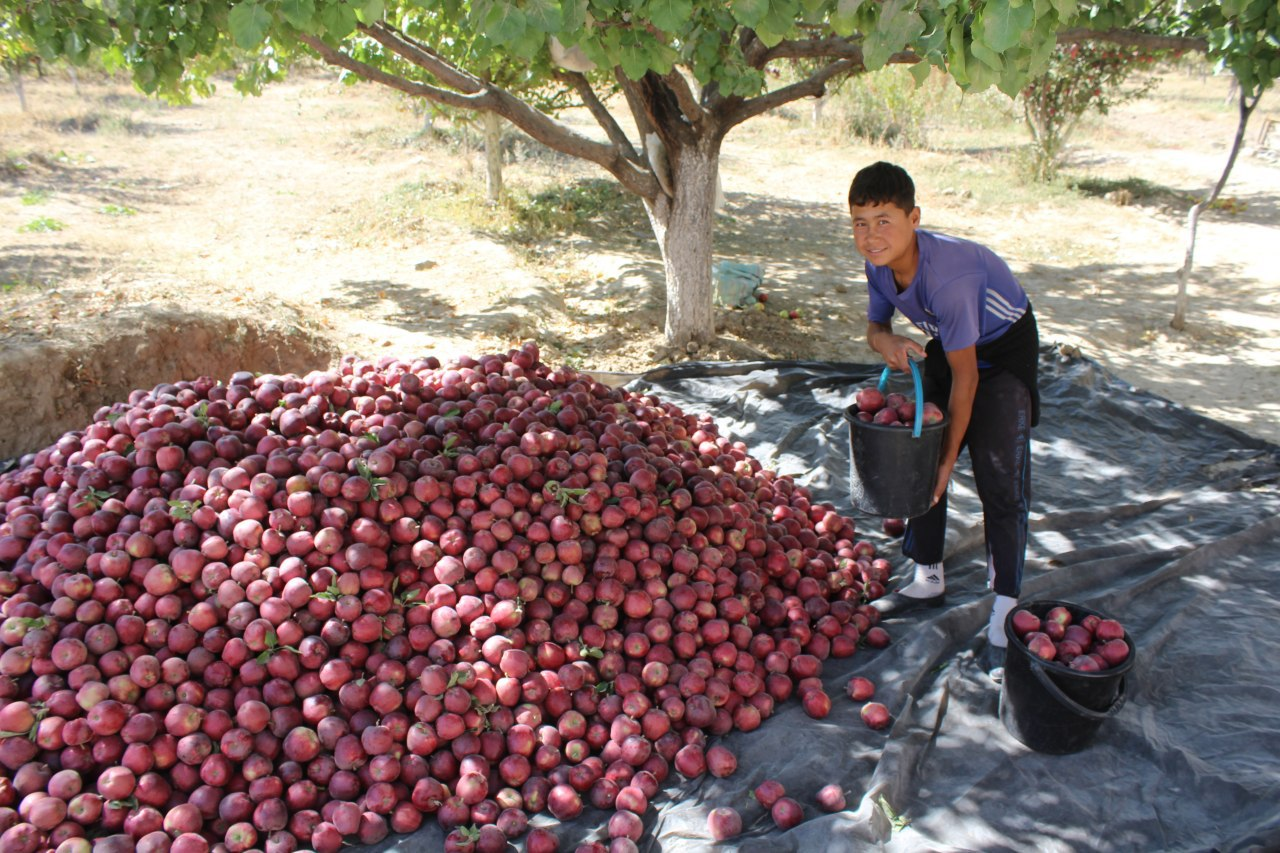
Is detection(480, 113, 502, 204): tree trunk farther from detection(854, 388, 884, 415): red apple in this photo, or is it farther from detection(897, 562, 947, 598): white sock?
detection(897, 562, 947, 598): white sock

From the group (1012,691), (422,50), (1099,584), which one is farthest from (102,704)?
(422,50)

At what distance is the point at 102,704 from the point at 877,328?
2.75 metres

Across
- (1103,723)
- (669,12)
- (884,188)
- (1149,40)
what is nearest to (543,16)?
(669,12)

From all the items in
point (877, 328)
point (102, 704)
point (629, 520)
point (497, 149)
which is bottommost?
point (102, 704)

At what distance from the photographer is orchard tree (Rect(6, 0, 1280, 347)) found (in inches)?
88.0

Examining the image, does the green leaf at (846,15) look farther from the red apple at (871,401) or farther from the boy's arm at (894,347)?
the red apple at (871,401)

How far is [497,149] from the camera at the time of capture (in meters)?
10.9

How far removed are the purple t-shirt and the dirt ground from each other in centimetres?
348

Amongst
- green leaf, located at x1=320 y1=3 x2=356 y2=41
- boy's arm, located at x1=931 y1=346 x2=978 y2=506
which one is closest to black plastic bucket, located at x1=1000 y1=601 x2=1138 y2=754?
boy's arm, located at x1=931 y1=346 x2=978 y2=506

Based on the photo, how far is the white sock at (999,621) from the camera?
9.43 ft

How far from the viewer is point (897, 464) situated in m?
2.73

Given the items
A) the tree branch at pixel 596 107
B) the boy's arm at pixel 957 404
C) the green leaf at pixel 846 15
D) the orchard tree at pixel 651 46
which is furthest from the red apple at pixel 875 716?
the tree branch at pixel 596 107

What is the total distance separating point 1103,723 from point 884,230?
1671 mm

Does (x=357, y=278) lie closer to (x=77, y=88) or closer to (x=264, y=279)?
(x=264, y=279)
